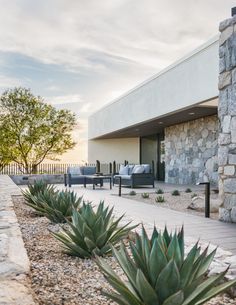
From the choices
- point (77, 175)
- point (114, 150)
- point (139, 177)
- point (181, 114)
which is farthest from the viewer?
point (114, 150)

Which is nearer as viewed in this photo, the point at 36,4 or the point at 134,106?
the point at 36,4

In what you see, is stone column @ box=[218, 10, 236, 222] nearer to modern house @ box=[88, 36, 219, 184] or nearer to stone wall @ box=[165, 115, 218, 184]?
modern house @ box=[88, 36, 219, 184]

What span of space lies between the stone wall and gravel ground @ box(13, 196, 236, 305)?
11.3 m

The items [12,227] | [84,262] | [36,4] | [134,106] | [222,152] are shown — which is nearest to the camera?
[84,262]

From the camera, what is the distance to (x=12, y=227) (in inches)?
172

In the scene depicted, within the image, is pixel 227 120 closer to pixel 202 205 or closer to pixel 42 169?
pixel 202 205

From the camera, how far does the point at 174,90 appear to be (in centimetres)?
1316

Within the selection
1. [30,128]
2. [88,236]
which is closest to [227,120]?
[88,236]

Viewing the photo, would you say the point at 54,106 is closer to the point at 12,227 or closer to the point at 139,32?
the point at 139,32

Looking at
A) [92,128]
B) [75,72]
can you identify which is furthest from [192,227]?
[92,128]

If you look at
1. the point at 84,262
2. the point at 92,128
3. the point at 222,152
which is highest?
the point at 92,128

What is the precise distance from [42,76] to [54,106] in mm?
8994

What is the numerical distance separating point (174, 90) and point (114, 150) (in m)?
14.9

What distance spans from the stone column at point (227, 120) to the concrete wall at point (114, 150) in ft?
68.3
